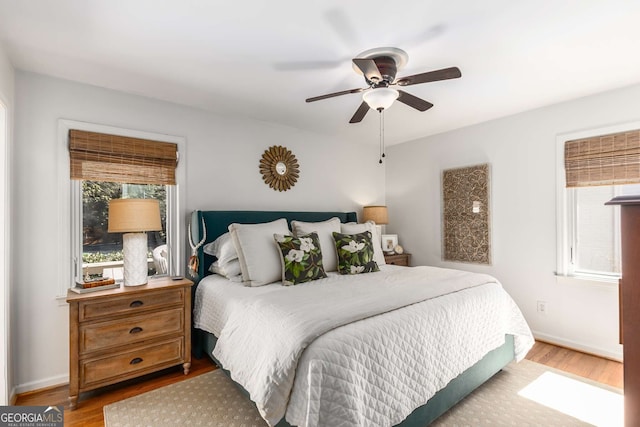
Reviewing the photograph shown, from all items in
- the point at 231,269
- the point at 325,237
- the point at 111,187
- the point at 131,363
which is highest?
the point at 111,187

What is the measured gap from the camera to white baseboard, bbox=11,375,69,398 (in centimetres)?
232

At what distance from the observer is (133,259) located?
2.50 metres

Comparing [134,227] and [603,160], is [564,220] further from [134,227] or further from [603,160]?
[134,227]

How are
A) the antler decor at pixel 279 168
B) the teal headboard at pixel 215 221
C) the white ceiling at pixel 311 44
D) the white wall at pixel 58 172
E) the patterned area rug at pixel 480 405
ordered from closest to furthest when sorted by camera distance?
1. the white ceiling at pixel 311 44
2. the patterned area rug at pixel 480 405
3. the white wall at pixel 58 172
4. the teal headboard at pixel 215 221
5. the antler decor at pixel 279 168

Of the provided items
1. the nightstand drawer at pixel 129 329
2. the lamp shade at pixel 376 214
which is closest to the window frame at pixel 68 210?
the nightstand drawer at pixel 129 329

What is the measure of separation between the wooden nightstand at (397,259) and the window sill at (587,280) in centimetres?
165

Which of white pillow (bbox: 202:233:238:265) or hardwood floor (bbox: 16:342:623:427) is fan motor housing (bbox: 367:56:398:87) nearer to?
white pillow (bbox: 202:233:238:265)

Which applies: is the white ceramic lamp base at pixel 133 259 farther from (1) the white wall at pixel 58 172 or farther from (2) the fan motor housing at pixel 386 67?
(2) the fan motor housing at pixel 386 67

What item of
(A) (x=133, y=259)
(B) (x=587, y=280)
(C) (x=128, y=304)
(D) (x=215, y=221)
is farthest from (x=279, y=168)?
(B) (x=587, y=280)

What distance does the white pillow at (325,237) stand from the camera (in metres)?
3.10

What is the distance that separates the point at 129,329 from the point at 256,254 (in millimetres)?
1039

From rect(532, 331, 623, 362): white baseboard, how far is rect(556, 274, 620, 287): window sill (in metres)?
0.56

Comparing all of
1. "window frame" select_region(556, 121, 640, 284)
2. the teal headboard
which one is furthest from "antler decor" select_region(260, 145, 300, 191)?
"window frame" select_region(556, 121, 640, 284)

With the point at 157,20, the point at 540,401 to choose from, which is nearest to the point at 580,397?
the point at 540,401
